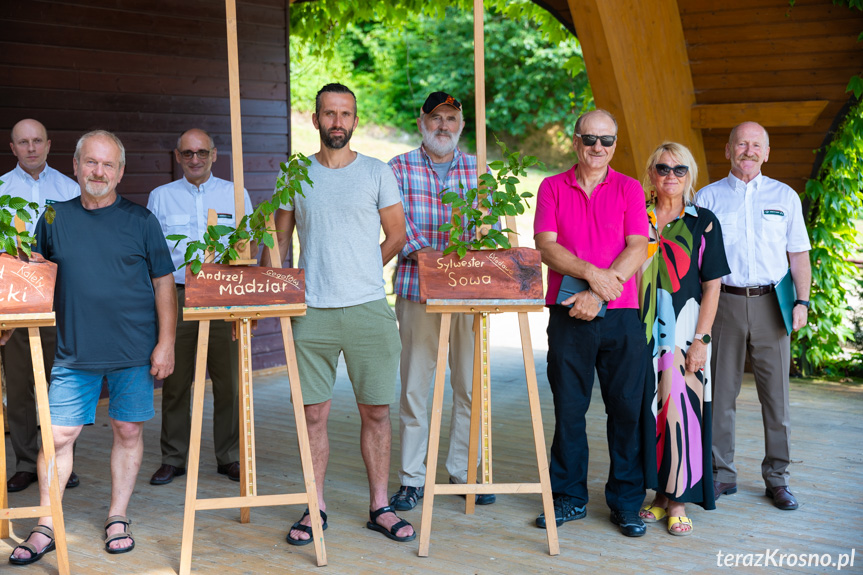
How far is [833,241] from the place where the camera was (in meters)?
6.19

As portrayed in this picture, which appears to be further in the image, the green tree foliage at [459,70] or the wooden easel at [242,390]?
the green tree foliage at [459,70]

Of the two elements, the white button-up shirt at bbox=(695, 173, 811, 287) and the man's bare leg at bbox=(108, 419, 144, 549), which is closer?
the man's bare leg at bbox=(108, 419, 144, 549)

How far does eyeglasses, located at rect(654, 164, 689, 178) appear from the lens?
347 cm

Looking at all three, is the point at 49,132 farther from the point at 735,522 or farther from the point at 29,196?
the point at 735,522

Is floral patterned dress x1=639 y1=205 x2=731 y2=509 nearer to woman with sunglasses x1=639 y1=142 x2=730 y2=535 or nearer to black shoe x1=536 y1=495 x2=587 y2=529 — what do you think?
woman with sunglasses x1=639 y1=142 x2=730 y2=535

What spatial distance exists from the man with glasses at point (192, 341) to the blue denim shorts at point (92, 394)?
2.99ft

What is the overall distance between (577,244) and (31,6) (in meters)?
4.00

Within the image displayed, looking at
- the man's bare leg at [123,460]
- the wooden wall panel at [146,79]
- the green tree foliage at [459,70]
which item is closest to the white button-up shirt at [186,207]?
the man's bare leg at [123,460]

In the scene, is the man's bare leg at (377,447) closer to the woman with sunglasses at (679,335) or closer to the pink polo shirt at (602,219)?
the pink polo shirt at (602,219)

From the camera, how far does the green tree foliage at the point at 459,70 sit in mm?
19125

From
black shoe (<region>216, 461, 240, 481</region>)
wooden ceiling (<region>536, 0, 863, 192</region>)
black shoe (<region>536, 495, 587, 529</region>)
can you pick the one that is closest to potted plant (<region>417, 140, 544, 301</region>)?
black shoe (<region>536, 495, 587, 529</region>)

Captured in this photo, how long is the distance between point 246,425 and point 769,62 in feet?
13.2

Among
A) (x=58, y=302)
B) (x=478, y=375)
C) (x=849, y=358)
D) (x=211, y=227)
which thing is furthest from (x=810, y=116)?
(x=58, y=302)

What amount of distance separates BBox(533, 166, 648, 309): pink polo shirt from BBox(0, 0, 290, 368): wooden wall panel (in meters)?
3.60
